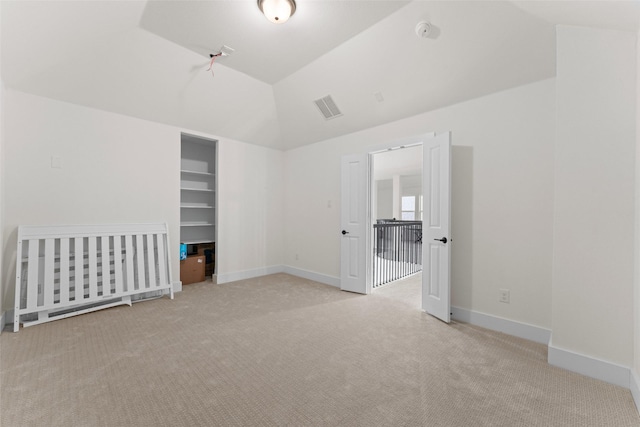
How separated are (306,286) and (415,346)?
7.43ft

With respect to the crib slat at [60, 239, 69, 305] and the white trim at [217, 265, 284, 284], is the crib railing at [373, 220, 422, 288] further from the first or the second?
the crib slat at [60, 239, 69, 305]

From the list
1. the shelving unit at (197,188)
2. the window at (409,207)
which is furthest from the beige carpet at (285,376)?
the window at (409,207)

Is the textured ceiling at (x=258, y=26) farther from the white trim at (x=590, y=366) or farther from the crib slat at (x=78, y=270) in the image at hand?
the white trim at (x=590, y=366)

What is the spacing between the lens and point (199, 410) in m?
1.57

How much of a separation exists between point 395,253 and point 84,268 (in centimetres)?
524

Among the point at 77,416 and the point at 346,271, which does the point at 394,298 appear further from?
the point at 77,416

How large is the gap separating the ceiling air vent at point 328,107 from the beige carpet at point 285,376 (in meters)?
2.92

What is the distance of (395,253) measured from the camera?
5707 mm

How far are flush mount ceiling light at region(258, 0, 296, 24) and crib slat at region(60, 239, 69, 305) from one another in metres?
3.38

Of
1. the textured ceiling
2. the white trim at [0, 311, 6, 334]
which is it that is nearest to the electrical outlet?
the textured ceiling

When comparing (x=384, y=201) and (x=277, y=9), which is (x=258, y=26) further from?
(x=384, y=201)

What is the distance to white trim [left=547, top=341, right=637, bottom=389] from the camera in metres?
1.83

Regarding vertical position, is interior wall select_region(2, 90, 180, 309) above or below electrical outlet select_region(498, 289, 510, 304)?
above

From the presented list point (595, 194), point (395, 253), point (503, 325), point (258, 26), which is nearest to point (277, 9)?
point (258, 26)
